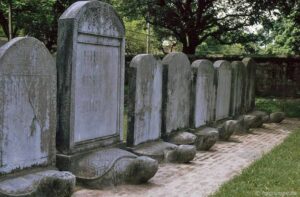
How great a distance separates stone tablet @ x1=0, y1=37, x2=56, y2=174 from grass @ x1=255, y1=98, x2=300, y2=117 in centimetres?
1036

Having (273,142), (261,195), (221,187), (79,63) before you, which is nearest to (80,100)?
(79,63)

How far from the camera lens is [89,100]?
6395mm

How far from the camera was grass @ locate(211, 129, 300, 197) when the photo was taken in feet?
18.2

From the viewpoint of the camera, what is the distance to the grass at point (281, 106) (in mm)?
14830

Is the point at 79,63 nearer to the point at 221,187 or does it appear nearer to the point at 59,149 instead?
the point at 59,149

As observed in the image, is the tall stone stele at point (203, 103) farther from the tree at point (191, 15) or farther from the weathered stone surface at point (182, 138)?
the tree at point (191, 15)

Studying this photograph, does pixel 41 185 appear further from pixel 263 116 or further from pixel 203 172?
pixel 263 116

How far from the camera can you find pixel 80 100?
244 inches

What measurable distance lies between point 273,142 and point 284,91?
8541 mm

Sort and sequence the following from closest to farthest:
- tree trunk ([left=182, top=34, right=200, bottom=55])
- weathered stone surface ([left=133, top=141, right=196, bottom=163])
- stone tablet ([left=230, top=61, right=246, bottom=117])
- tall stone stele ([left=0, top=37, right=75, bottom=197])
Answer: tall stone stele ([left=0, top=37, right=75, bottom=197]) → weathered stone surface ([left=133, top=141, right=196, bottom=163]) → stone tablet ([left=230, top=61, right=246, bottom=117]) → tree trunk ([left=182, top=34, right=200, bottom=55])

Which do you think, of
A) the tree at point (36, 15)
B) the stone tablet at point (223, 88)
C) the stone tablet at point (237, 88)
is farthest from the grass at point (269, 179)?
the tree at point (36, 15)

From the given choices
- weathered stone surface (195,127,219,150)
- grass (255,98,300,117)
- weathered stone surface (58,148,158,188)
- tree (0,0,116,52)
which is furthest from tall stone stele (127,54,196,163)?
tree (0,0,116,52)

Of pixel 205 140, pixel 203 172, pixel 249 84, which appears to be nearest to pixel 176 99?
pixel 205 140

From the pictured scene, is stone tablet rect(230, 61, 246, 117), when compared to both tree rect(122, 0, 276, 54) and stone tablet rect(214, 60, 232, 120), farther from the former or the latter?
tree rect(122, 0, 276, 54)
